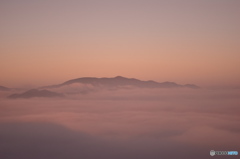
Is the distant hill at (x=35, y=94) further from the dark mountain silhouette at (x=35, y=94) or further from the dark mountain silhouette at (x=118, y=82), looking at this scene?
the dark mountain silhouette at (x=118, y=82)

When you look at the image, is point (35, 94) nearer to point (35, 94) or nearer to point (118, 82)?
point (35, 94)

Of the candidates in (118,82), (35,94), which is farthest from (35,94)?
(118,82)

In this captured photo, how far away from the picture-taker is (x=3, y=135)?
28.5 m

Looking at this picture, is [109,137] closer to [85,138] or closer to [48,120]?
[85,138]

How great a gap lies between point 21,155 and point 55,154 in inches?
145

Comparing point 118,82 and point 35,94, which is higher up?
point 118,82

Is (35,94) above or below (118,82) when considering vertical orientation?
below

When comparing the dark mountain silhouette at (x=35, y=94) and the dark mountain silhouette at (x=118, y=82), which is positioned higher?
the dark mountain silhouette at (x=118, y=82)

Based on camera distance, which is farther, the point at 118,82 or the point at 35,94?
the point at 118,82

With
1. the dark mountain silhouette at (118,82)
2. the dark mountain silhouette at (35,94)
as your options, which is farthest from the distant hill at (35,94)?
the dark mountain silhouette at (118,82)

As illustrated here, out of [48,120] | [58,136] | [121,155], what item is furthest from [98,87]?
[121,155]

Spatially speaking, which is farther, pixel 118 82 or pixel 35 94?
pixel 118 82

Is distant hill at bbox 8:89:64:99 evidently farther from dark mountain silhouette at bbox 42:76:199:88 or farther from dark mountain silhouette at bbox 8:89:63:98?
dark mountain silhouette at bbox 42:76:199:88

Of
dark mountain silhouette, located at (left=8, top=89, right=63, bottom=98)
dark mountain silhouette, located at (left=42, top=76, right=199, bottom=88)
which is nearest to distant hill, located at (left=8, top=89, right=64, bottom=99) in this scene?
dark mountain silhouette, located at (left=8, top=89, right=63, bottom=98)
